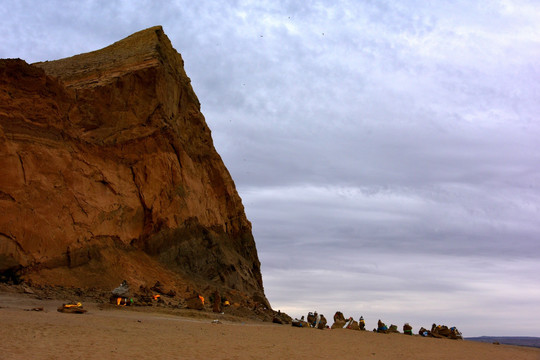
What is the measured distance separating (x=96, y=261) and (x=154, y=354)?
13882mm

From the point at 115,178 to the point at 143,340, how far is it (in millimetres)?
15331

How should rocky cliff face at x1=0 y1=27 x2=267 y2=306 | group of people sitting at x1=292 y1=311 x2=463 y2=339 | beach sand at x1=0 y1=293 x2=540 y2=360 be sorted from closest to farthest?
1. beach sand at x1=0 y1=293 x2=540 y2=360
2. rocky cliff face at x1=0 y1=27 x2=267 y2=306
3. group of people sitting at x1=292 y1=311 x2=463 y2=339

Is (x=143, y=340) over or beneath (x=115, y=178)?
beneath

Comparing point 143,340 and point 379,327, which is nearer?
point 143,340

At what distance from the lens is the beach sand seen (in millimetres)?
12031

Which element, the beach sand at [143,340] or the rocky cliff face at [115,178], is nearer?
the beach sand at [143,340]

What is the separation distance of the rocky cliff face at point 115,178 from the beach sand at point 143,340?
4212mm

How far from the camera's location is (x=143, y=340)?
14.4m

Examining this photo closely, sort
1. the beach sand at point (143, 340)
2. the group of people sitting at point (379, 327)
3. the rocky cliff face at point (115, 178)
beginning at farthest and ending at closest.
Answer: the group of people sitting at point (379, 327) → the rocky cliff face at point (115, 178) → the beach sand at point (143, 340)

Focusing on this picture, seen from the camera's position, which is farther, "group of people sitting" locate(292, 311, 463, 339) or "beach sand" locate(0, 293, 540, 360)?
"group of people sitting" locate(292, 311, 463, 339)

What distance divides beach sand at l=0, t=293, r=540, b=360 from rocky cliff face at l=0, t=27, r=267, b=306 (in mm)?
4212

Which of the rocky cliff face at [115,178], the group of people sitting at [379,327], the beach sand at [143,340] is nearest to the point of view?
the beach sand at [143,340]

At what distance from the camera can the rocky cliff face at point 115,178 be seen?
2331 centimetres

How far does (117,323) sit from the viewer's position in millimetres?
16703
